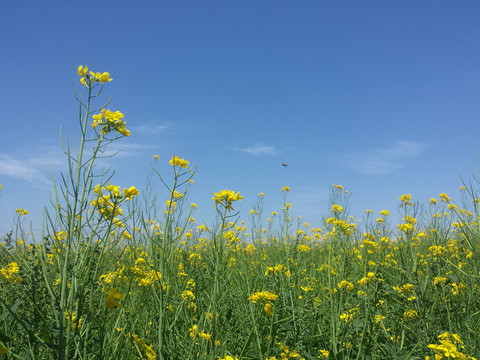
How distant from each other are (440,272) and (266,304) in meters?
1.73

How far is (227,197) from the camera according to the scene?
1572mm

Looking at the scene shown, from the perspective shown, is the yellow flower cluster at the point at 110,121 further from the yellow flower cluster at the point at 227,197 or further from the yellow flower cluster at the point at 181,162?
A: the yellow flower cluster at the point at 227,197

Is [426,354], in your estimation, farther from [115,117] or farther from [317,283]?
[115,117]

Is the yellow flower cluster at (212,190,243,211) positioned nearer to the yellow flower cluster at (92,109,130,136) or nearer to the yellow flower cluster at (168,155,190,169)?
the yellow flower cluster at (168,155,190,169)

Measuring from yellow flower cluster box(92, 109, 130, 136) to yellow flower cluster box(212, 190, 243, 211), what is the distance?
0.53m

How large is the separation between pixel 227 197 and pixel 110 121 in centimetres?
64

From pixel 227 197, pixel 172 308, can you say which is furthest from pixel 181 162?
pixel 172 308

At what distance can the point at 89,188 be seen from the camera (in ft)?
4.22

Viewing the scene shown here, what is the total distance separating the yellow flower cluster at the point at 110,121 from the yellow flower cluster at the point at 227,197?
53cm

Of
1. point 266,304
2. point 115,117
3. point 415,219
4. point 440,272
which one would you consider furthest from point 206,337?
point 415,219

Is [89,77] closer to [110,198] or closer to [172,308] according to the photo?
[110,198]

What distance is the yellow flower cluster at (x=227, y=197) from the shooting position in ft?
5.09

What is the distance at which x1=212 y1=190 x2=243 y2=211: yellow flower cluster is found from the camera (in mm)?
1552

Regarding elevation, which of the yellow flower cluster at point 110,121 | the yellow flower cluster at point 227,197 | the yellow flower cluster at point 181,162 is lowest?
the yellow flower cluster at point 227,197
